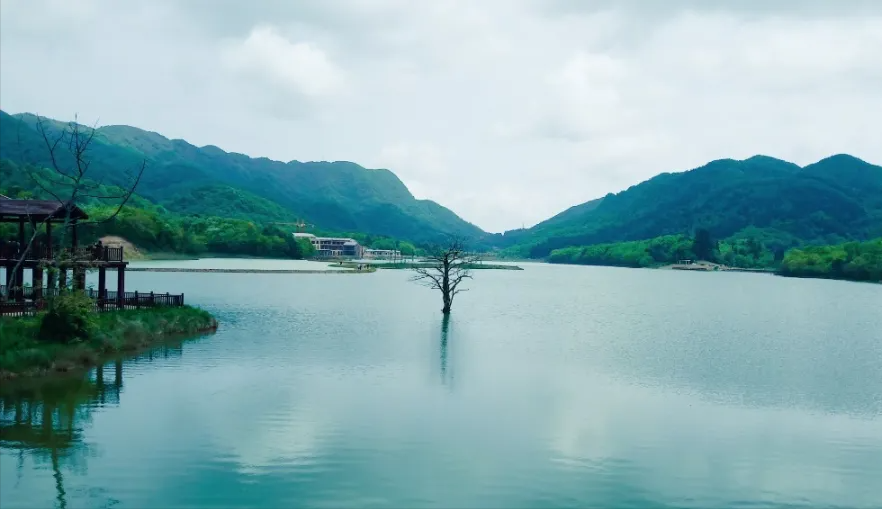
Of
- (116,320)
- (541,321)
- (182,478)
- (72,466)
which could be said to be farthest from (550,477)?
(541,321)

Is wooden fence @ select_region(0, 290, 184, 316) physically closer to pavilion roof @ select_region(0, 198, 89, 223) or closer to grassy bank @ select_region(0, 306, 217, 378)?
grassy bank @ select_region(0, 306, 217, 378)

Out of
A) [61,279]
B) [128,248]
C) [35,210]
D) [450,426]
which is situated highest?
[35,210]

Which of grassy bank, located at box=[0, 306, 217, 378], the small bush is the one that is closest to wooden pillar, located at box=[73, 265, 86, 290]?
grassy bank, located at box=[0, 306, 217, 378]

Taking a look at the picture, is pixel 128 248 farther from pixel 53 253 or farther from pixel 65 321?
pixel 65 321

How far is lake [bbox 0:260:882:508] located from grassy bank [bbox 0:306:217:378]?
174 centimetres

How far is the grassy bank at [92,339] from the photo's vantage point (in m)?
30.7

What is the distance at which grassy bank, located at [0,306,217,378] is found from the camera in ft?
101

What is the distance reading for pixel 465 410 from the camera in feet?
93.9

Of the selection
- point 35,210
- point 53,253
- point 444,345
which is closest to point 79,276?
point 53,253

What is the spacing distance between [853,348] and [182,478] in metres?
50.5

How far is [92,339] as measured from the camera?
35.8 m

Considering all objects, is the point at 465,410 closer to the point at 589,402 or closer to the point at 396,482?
the point at 589,402

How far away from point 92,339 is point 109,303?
474 inches

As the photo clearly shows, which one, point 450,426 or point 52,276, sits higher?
point 52,276
